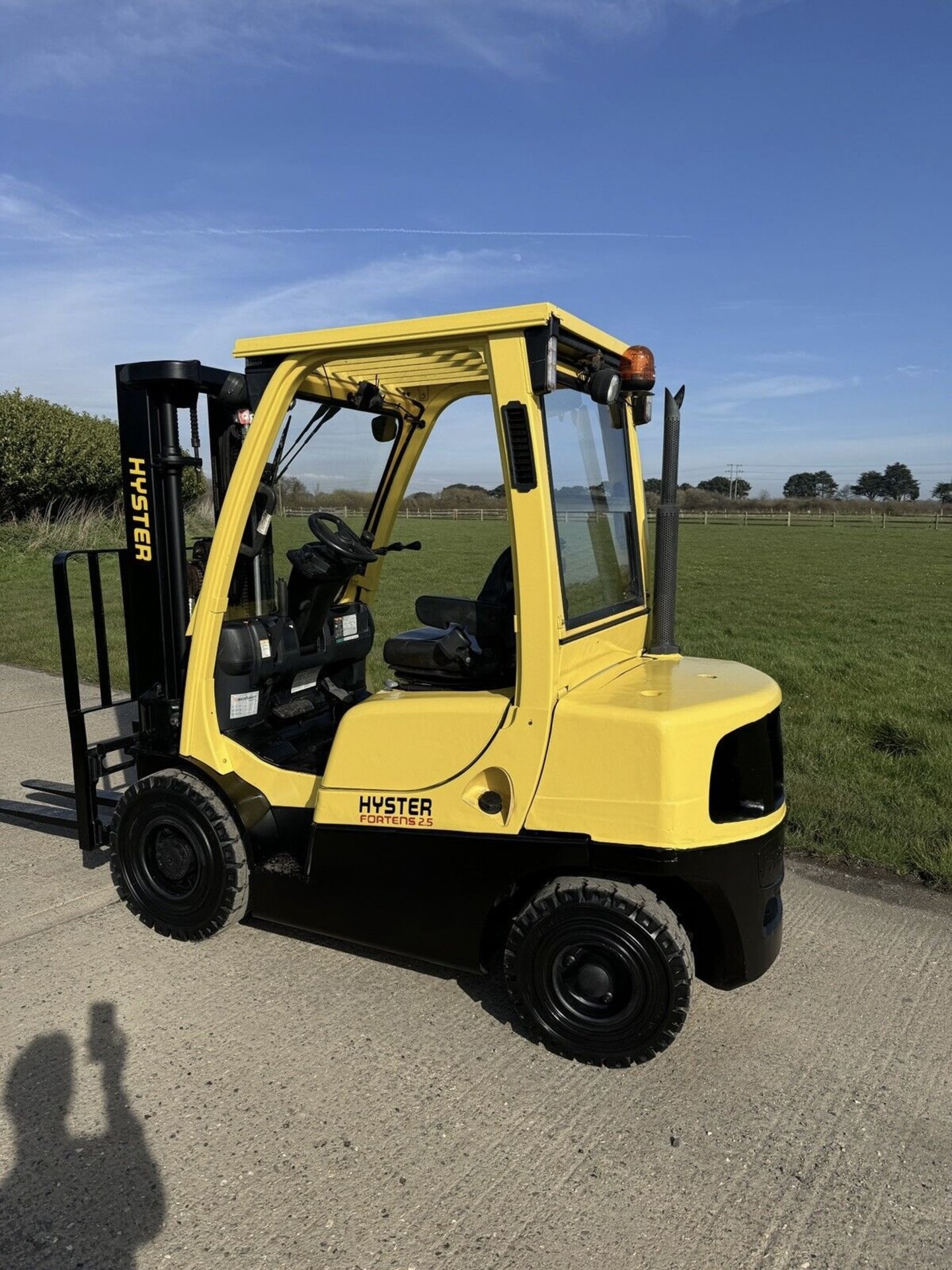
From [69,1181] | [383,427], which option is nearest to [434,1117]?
[69,1181]

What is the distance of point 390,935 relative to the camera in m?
3.21

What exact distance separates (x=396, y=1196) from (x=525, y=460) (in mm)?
2034

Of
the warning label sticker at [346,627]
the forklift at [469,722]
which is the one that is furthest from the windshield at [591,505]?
the warning label sticker at [346,627]

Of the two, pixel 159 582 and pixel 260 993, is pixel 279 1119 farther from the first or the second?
pixel 159 582

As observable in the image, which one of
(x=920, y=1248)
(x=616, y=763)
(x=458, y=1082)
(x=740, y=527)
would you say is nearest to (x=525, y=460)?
(x=616, y=763)

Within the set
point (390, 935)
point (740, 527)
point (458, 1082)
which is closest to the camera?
point (458, 1082)

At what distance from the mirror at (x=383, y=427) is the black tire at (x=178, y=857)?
1669mm

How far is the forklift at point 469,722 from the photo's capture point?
9.16ft

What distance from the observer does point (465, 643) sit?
10.6 ft

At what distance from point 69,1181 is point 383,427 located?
9.76ft

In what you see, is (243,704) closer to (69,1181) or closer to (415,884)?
(415,884)

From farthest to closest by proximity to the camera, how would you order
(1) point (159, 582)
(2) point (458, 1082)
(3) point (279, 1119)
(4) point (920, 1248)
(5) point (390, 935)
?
(1) point (159, 582), (5) point (390, 935), (2) point (458, 1082), (3) point (279, 1119), (4) point (920, 1248)

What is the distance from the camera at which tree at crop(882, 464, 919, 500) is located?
87.8 m

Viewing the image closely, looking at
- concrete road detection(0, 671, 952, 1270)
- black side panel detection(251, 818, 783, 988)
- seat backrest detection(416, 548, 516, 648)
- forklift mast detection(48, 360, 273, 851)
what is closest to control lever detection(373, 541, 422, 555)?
forklift mast detection(48, 360, 273, 851)
